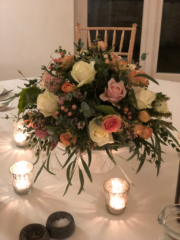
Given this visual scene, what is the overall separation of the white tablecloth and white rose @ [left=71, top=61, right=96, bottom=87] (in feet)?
1.17

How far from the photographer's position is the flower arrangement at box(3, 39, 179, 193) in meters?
0.65

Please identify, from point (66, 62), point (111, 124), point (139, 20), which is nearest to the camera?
point (111, 124)

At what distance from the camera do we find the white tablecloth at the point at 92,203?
2.15ft

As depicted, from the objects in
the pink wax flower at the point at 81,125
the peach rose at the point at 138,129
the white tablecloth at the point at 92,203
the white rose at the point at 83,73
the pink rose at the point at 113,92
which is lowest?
the white tablecloth at the point at 92,203

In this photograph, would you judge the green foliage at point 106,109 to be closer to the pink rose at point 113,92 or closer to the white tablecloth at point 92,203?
the pink rose at point 113,92

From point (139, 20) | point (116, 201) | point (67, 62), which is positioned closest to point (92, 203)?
point (116, 201)

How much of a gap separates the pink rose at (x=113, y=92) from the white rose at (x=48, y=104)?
13 cm

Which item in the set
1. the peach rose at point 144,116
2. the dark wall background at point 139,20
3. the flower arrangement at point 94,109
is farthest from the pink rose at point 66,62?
the dark wall background at point 139,20

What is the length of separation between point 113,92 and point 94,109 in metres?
0.07

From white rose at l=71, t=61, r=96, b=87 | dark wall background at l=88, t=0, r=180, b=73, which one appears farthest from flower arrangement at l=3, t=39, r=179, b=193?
dark wall background at l=88, t=0, r=180, b=73

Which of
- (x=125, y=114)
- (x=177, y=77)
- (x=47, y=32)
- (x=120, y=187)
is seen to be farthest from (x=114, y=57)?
(x=177, y=77)

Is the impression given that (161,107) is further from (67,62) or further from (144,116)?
(67,62)

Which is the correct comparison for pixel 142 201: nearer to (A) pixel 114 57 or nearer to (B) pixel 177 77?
(A) pixel 114 57

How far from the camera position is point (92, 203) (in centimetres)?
76
